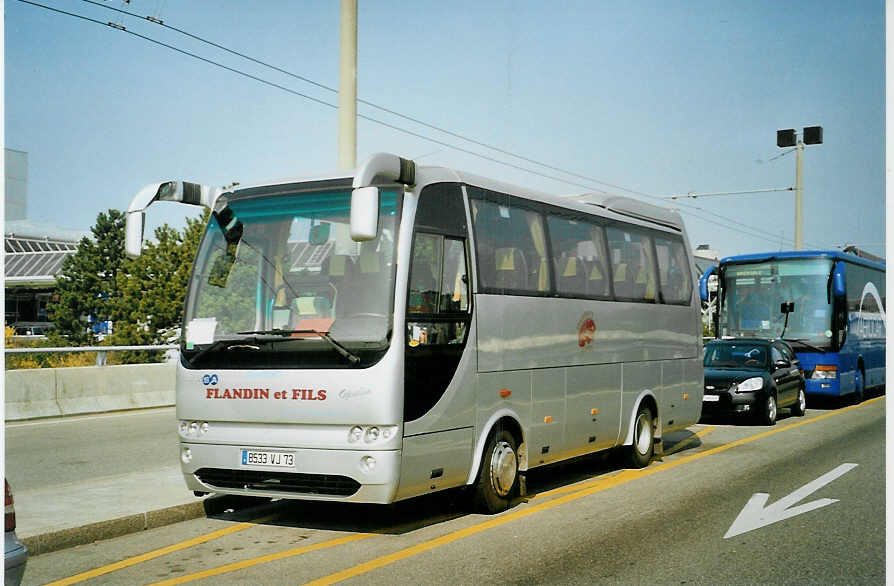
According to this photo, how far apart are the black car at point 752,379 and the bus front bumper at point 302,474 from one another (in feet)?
37.5

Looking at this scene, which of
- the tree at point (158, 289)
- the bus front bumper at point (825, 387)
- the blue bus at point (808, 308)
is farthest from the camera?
the tree at point (158, 289)

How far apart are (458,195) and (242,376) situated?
2.43m

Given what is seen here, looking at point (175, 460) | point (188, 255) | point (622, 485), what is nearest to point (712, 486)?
A: point (622, 485)

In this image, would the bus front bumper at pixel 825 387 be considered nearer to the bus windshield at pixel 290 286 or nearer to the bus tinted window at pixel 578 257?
the bus tinted window at pixel 578 257

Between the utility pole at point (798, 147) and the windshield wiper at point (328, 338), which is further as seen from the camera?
the utility pole at point (798, 147)

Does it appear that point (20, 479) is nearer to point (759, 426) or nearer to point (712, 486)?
point (712, 486)

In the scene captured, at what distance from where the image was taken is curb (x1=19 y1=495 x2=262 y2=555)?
7285 millimetres

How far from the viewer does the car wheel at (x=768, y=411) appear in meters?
17.8

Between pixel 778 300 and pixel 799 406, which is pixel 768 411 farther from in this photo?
pixel 778 300

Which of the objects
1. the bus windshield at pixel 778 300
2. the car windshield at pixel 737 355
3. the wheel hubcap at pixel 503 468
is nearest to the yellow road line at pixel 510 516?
the wheel hubcap at pixel 503 468

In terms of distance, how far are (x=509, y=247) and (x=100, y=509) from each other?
14.0 feet

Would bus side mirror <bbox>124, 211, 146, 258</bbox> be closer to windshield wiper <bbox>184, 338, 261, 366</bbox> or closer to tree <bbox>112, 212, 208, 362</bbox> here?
windshield wiper <bbox>184, 338, 261, 366</bbox>

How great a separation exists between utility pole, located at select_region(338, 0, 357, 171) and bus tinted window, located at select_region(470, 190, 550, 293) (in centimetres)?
366

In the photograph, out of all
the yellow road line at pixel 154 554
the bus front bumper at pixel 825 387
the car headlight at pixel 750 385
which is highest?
the car headlight at pixel 750 385
